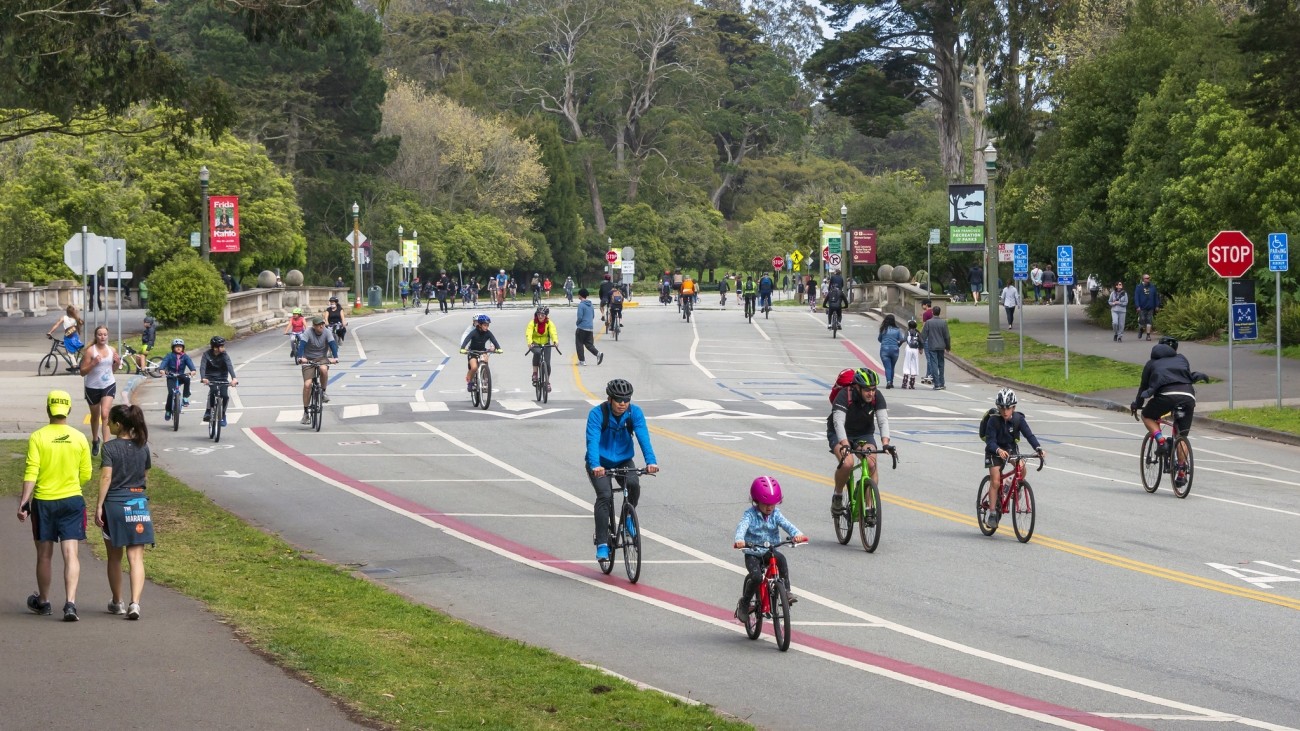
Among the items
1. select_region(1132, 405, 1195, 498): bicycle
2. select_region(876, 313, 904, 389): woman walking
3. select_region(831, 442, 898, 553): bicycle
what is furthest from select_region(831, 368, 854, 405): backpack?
select_region(876, 313, 904, 389): woman walking

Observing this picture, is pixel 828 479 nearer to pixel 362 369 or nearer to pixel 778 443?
pixel 778 443

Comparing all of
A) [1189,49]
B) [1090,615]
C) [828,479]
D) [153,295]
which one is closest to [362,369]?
[153,295]

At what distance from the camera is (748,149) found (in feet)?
428

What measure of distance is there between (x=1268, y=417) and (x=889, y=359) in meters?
9.25

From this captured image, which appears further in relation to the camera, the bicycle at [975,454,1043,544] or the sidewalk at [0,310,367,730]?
the bicycle at [975,454,1043,544]

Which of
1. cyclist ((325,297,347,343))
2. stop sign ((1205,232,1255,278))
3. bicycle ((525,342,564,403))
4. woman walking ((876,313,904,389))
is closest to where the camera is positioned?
stop sign ((1205,232,1255,278))

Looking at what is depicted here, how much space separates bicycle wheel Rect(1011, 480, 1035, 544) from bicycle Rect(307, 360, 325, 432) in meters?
14.1

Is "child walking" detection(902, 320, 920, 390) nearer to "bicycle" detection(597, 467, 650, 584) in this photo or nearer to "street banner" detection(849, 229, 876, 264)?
"bicycle" detection(597, 467, 650, 584)

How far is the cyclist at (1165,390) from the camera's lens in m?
20.0

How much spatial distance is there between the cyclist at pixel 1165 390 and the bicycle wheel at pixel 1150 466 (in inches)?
5.6

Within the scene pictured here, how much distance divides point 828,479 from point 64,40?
38.4 feet

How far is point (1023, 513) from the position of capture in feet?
54.1

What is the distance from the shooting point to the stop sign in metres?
29.8

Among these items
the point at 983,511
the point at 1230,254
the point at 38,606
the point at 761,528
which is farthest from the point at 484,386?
the point at 761,528
